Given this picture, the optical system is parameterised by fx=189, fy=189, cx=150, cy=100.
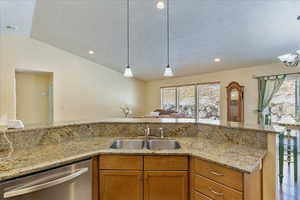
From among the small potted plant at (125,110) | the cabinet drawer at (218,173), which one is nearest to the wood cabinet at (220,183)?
the cabinet drawer at (218,173)

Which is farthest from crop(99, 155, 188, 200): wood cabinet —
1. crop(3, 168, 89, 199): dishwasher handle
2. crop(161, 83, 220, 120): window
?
crop(161, 83, 220, 120): window

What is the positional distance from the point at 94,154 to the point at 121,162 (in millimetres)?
260

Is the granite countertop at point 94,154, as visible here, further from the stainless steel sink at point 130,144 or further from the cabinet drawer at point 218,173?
the stainless steel sink at point 130,144

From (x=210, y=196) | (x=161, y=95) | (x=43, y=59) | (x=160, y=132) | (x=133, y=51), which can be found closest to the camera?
(x=210, y=196)

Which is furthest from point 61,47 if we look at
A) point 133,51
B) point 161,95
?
point 161,95

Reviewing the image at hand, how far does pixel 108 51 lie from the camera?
5738mm

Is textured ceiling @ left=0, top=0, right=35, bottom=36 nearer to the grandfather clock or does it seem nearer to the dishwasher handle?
the dishwasher handle

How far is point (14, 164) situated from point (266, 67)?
233 inches

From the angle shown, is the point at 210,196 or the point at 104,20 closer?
the point at 210,196

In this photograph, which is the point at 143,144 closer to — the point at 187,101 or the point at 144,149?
the point at 144,149

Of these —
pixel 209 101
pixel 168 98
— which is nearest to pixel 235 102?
pixel 209 101

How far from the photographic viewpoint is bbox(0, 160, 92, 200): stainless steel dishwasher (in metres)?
1.23

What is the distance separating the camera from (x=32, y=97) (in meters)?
6.14

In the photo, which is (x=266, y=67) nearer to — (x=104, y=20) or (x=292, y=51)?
(x=292, y=51)
